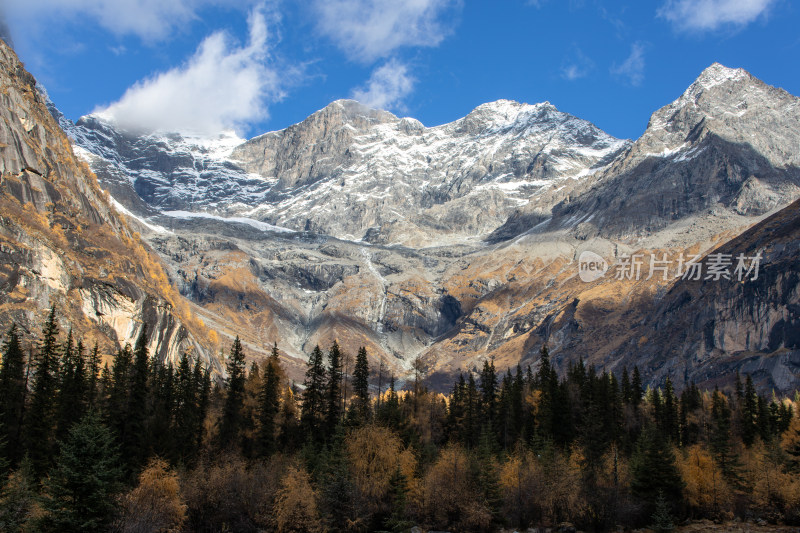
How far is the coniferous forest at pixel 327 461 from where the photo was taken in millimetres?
63625

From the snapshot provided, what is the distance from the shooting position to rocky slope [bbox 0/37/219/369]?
412 ft

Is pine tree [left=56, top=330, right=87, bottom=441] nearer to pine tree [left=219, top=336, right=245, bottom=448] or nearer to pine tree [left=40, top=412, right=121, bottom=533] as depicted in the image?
pine tree [left=219, top=336, right=245, bottom=448]

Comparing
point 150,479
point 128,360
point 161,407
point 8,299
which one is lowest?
point 150,479

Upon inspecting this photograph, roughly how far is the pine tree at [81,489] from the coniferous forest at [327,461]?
0.14m

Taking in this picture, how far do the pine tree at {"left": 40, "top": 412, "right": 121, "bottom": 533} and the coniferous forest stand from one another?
0.14 m

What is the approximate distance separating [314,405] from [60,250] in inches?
3094

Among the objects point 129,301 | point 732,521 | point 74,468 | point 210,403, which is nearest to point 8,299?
point 129,301

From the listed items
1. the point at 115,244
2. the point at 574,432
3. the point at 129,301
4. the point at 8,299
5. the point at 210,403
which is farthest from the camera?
the point at 115,244

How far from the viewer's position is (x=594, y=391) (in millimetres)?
102125

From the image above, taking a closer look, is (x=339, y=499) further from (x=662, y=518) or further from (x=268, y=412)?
(x=662, y=518)

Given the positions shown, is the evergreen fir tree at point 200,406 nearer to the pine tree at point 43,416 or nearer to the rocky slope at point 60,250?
the pine tree at point 43,416

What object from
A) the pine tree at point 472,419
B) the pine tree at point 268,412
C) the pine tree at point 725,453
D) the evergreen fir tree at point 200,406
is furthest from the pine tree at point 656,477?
the evergreen fir tree at point 200,406

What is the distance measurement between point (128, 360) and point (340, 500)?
35758 millimetres

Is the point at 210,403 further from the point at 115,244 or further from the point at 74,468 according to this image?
the point at 115,244
